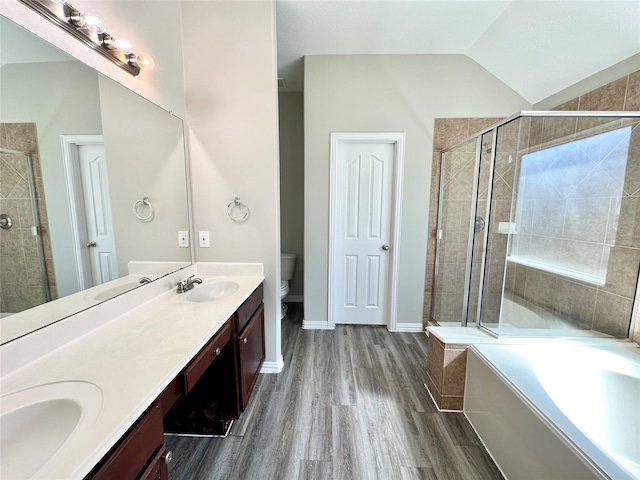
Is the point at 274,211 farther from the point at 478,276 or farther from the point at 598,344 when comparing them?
the point at 598,344

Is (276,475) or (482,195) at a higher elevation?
(482,195)

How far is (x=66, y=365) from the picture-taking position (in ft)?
2.68

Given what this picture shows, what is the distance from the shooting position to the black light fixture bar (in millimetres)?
886

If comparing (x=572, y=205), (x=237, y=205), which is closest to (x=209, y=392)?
(x=237, y=205)

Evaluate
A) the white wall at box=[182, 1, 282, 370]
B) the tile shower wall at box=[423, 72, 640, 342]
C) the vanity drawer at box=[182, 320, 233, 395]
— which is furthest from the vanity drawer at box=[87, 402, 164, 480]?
the tile shower wall at box=[423, 72, 640, 342]

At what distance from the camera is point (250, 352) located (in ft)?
5.24

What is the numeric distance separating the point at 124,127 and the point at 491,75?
10.3ft

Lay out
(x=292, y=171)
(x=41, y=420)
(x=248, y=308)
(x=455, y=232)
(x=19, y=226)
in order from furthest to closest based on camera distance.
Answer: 1. (x=292, y=171)
2. (x=455, y=232)
3. (x=248, y=308)
4. (x=19, y=226)
5. (x=41, y=420)

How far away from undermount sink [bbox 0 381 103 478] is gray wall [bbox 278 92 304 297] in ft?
9.17

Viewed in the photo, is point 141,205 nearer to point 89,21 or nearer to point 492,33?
point 89,21

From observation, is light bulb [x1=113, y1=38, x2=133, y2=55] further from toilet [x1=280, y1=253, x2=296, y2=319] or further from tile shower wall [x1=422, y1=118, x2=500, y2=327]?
tile shower wall [x1=422, y1=118, x2=500, y2=327]

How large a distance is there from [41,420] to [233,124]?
1.76 meters

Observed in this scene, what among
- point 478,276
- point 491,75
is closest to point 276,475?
point 478,276

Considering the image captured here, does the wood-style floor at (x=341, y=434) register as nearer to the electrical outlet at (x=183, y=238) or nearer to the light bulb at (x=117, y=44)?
the electrical outlet at (x=183, y=238)
